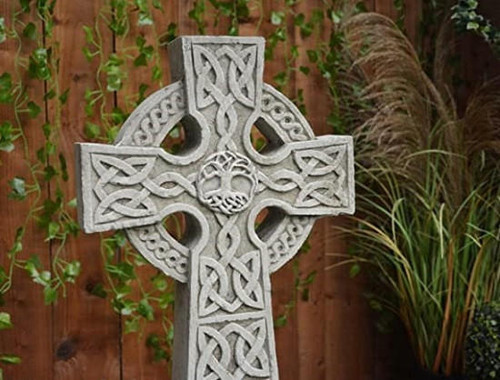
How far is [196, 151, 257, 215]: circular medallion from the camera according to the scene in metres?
1.92

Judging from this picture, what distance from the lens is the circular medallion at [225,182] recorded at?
6.31ft

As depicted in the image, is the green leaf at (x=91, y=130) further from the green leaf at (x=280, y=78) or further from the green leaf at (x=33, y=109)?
the green leaf at (x=280, y=78)

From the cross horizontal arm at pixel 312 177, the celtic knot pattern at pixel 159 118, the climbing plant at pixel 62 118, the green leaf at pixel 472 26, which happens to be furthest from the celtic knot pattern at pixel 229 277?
the green leaf at pixel 472 26

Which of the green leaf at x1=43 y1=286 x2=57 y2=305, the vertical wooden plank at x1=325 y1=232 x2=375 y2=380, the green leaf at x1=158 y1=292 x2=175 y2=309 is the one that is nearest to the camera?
the green leaf at x1=43 y1=286 x2=57 y2=305

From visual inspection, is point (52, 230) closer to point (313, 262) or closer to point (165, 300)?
point (165, 300)

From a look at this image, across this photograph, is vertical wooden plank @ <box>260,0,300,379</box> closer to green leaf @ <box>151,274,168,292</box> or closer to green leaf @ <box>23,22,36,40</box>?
green leaf @ <box>151,274,168,292</box>

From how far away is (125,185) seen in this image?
6.11 ft

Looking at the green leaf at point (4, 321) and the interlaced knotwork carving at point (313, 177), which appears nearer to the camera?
the interlaced knotwork carving at point (313, 177)

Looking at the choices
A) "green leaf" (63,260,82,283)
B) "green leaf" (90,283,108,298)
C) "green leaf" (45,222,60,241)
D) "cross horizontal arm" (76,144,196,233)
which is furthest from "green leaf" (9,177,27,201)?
"cross horizontal arm" (76,144,196,233)

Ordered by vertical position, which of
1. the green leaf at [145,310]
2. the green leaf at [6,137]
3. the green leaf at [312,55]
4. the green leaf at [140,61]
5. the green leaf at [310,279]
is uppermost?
the green leaf at [312,55]

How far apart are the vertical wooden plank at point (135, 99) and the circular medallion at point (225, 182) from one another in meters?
0.78

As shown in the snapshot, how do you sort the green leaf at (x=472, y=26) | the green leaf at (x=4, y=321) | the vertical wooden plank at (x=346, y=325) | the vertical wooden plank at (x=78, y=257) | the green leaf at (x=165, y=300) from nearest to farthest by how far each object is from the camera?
the green leaf at (x=4, y=321)
the vertical wooden plank at (x=78, y=257)
the green leaf at (x=165, y=300)
the green leaf at (x=472, y=26)
the vertical wooden plank at (x=346, y=325)

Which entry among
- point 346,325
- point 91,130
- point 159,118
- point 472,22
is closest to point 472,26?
point 472,22

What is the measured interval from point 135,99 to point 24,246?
0.54 m
